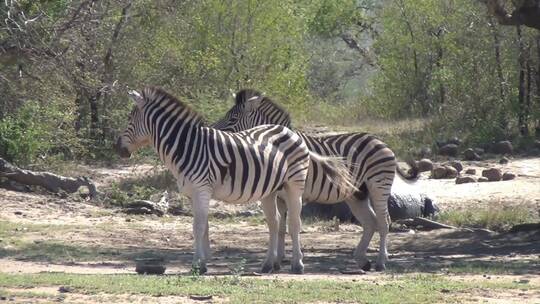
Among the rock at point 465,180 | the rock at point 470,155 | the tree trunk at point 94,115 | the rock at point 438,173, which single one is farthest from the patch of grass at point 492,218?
the tree trunk at point 94,115

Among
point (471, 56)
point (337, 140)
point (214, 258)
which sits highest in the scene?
point (471, 56)

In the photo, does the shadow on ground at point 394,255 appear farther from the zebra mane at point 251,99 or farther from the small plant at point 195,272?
the zebra mane at point 251,99

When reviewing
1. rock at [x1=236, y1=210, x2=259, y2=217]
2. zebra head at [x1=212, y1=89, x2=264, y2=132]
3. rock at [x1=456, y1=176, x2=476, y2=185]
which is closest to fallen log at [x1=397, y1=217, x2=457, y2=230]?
rock at [x1=236, y1=210, x2=259, y2=217]

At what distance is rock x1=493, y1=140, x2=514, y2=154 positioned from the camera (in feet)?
74.1

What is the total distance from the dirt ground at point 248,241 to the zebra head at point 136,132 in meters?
1.38

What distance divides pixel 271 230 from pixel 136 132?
74.6 inches

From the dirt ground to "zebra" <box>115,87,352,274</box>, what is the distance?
1.93ft

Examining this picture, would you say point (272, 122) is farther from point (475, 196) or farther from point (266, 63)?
point (266, 63)

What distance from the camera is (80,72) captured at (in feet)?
48.1

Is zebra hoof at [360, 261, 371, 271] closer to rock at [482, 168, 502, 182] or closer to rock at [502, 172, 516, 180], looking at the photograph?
rock at [482, 168, 502, 182]

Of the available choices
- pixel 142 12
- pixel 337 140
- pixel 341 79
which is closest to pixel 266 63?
pixel 142 12

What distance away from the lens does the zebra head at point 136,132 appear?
40.9ft

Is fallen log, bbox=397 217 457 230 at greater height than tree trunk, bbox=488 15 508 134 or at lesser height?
lesser

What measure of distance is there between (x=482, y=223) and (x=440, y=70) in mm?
10670
